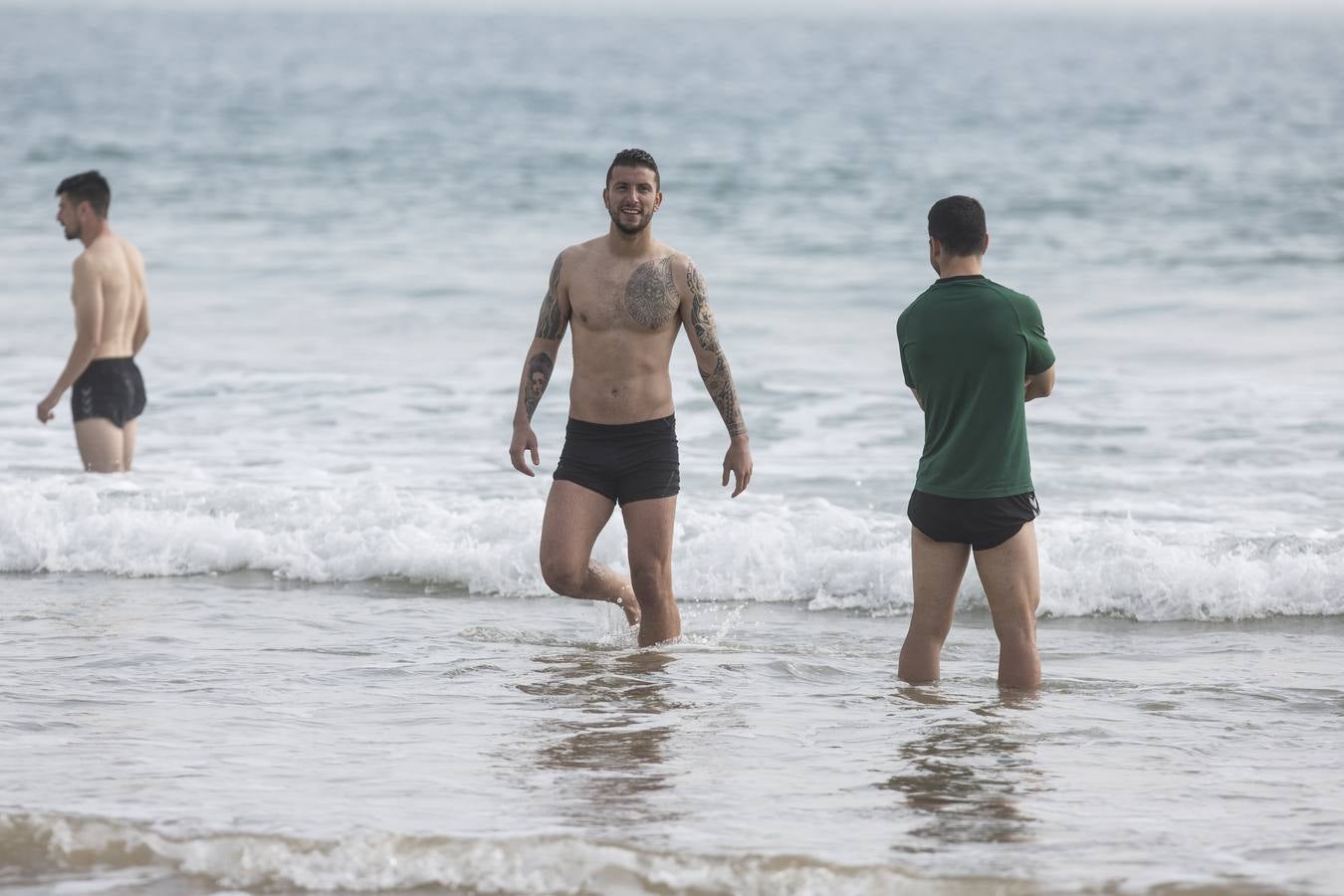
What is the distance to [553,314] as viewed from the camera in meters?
6.27

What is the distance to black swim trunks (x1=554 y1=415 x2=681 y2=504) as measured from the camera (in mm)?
6215

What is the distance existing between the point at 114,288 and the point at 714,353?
14.2 feet

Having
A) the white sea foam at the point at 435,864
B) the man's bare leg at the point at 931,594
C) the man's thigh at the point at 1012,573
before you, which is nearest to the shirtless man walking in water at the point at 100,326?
the white sea foam at the point at 435,864

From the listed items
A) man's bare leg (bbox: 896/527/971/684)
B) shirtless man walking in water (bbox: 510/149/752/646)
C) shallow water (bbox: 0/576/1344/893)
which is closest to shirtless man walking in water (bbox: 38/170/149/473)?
shallow water (bbox: 0/576/1344/893)

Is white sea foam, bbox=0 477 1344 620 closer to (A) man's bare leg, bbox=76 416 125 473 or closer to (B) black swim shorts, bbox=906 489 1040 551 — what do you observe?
(A) man's bare leg, bbox=76 416 125 473

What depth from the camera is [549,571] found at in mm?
6258

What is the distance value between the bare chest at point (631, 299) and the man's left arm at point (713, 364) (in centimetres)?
7

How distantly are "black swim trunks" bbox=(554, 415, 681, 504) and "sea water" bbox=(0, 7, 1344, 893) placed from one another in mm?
770

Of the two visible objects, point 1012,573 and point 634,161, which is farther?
point 634,161

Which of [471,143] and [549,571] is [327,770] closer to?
[549,571]

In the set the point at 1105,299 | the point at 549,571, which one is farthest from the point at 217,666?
the point at 1105,299

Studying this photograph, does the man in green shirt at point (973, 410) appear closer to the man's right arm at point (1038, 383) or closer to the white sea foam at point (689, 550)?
the man's right arm at point (1038, 383)

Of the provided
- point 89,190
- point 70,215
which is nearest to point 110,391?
point 70,215

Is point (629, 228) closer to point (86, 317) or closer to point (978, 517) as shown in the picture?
point (978, 517)
